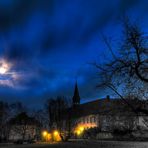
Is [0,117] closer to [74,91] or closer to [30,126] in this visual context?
[30,126]

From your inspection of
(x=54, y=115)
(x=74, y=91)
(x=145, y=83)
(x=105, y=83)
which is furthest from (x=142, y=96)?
(x=74, y=91)

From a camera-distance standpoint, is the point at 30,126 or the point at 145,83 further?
the point at 30,126

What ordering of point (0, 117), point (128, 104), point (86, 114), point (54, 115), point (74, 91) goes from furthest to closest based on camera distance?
1. point (74, 91)
2. point (86, 114)
3. point (0, 117)
4. point (54, 115)
5. point (128, 104)

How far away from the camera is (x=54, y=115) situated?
263 ft

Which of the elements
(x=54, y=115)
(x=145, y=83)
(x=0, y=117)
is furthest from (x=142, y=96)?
(x=0, y=117)

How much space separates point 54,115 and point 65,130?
6646 mm

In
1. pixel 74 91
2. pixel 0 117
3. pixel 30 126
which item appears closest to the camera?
pixel 0 117

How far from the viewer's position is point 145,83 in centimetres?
1534

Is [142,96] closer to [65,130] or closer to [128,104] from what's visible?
[128,104]

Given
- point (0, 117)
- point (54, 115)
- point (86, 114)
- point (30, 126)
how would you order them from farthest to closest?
point (86, 114)
point (30, 126)
point (0, 117)
point (54, 115)

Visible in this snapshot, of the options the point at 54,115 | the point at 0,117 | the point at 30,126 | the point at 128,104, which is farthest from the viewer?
the point at 30,126

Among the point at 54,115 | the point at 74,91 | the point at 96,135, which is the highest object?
the point at 74,91

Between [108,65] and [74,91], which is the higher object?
[74,91]

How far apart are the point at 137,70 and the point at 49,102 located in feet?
226
